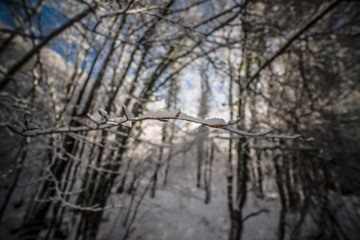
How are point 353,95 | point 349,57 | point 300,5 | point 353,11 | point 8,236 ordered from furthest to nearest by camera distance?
point 8,236 < point 353,95 < point 349,57 < point 353,11 < point 300,5

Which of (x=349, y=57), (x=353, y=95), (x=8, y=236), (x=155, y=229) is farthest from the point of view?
(x=155, y=229)

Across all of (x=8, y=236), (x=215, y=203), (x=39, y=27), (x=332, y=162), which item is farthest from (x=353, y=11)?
(x=215, y=203)

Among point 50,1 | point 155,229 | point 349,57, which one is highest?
point 50,1

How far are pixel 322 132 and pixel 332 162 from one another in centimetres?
50

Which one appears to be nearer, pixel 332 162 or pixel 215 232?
pixel 332 162

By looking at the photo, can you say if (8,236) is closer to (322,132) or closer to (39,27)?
(39,27)

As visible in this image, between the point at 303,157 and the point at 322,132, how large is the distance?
530 millimetres

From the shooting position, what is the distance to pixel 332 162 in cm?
231

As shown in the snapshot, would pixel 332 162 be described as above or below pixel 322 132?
below

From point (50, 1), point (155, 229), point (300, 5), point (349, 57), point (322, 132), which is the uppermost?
point (50, 1)

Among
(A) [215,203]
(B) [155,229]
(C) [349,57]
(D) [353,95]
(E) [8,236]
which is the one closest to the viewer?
(C) [349,57]

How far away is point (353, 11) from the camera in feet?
8.04

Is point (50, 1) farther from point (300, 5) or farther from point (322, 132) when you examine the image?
point (322, 132)

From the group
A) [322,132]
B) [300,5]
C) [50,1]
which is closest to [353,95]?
[322,132]
